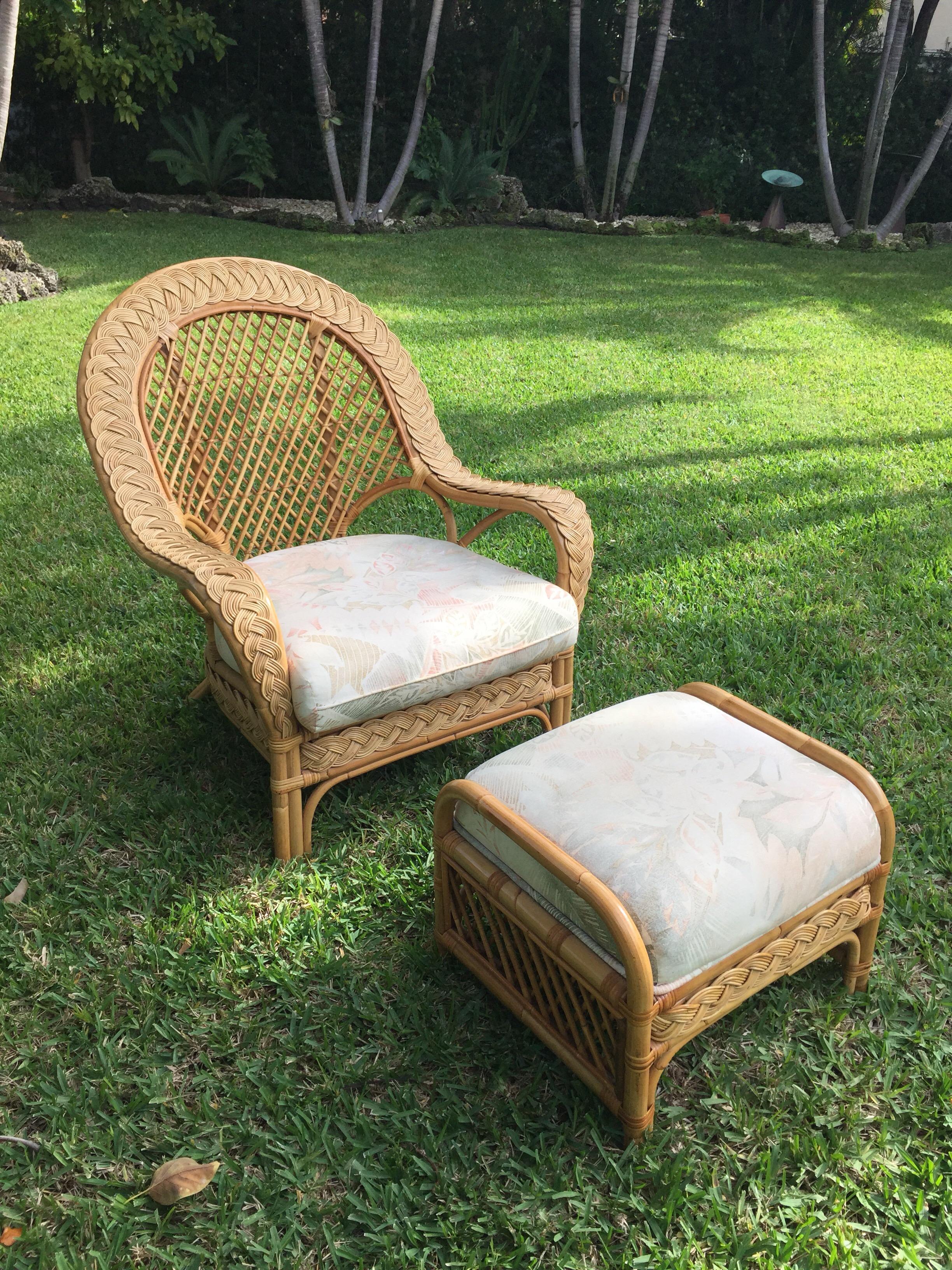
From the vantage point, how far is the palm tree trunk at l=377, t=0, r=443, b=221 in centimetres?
1020

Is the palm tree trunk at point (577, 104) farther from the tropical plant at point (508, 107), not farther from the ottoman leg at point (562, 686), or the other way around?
the ottoman leg at point (562, 686)

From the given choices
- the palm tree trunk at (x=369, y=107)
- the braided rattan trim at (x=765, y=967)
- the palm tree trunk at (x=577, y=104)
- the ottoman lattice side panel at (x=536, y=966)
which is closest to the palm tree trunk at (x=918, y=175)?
the palm tree trunk at (x=577, y=104)

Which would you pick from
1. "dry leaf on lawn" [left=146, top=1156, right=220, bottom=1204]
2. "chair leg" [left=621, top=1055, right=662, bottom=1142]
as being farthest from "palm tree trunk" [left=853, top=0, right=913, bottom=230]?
"dry leaf on lawn" [left=146, top=1156, right=220, bottom=1204]

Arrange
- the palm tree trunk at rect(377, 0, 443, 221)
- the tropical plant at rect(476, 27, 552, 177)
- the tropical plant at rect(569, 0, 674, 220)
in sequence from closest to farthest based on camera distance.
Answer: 1. the palm tree trunk at rect(377, 0, 443, 221)
2. the tropical plant at rect(569, 0, 674, 220)
3. the tropical plant at rect(476, 27, 552, 177)

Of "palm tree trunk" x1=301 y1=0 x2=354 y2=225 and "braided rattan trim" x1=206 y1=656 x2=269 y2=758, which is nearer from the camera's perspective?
"braided rattan trim" x1=206 y1=656 x2=269 y2=758

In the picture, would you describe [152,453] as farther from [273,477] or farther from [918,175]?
[918,175]

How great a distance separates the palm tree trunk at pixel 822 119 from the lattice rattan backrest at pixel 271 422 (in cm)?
1001

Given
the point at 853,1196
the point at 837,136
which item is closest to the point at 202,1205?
the point at 853,1196

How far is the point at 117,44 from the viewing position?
1025 centimetres

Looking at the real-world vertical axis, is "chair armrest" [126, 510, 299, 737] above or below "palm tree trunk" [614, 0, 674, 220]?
below

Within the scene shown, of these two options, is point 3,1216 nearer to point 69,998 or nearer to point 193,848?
point 69,998

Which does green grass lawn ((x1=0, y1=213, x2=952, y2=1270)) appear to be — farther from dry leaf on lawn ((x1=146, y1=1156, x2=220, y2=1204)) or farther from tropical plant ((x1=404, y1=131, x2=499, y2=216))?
tropical plant ((x1=404, y1=131, x2=499, y2=216))

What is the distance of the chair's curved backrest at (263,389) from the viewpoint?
2.47 meters

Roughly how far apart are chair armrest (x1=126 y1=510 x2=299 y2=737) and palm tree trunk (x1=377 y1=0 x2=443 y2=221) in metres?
10.1
